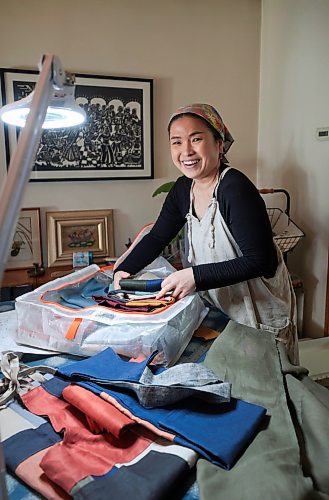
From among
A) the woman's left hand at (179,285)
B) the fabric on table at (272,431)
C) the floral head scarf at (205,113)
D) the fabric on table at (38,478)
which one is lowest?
the fabric on table at (38,478)

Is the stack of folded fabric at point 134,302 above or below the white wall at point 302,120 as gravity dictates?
below

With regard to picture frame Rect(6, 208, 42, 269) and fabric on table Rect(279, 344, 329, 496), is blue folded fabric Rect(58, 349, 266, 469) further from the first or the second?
picture frame Rect(6, 208, 42, 269)

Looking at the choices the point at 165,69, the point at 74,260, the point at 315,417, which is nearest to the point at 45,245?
the point at 74,260

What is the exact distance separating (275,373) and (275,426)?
150 millimetres

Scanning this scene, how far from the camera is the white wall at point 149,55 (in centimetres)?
221

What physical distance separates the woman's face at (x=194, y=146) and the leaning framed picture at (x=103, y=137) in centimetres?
122

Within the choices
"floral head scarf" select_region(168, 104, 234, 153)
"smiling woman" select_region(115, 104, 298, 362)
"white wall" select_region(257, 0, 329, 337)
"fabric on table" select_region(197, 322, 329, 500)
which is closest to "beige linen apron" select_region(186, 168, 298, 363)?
"smiling woman" select_region(115, 104, 298, 362)

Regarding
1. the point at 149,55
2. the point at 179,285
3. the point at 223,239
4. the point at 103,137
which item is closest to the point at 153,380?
the point at 179,285

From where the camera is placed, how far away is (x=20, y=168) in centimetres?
44

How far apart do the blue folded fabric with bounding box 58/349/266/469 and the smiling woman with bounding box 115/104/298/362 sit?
35 cm

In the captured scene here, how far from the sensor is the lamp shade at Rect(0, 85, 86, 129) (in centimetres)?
68

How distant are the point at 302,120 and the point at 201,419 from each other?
6.88ft

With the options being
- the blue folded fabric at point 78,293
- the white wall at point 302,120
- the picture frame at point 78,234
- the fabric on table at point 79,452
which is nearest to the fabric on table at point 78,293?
the blue folded fabric at point 78,293

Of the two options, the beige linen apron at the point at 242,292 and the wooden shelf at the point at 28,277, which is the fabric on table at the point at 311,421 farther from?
the wooden shelf at the point at 28,277
